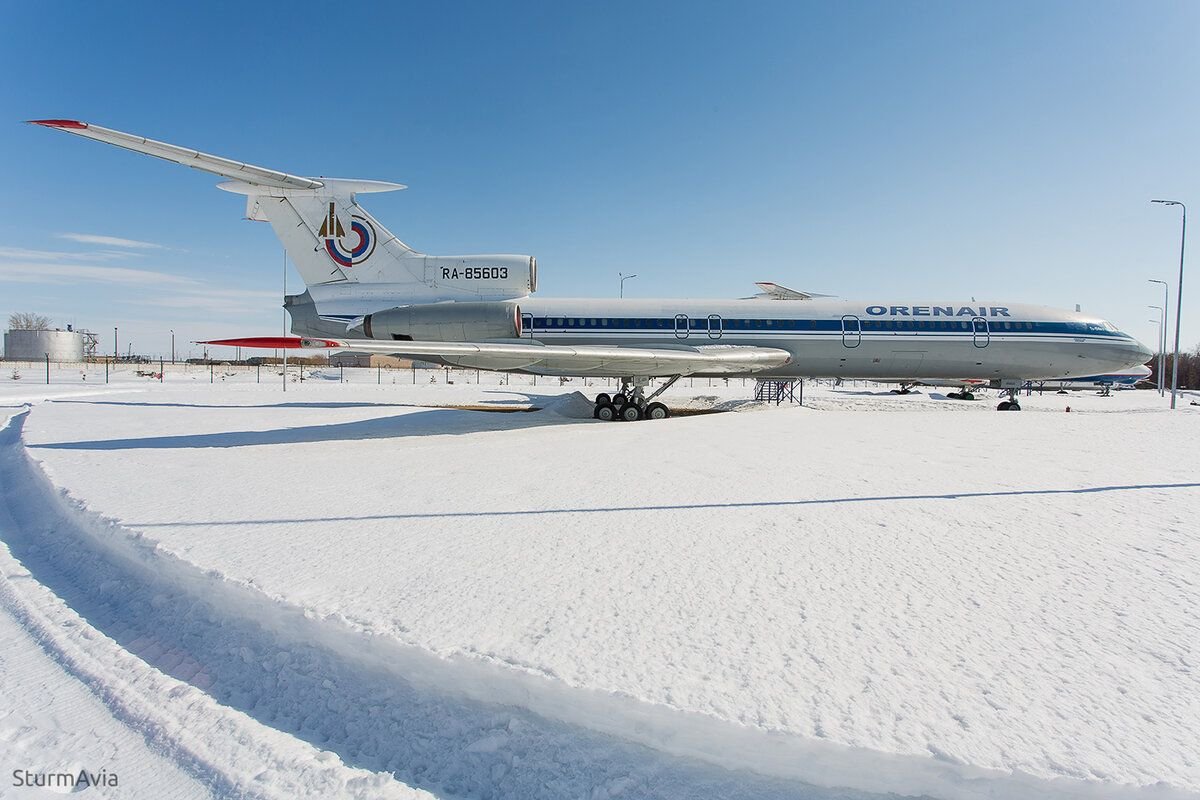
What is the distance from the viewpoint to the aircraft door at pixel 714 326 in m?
13.7

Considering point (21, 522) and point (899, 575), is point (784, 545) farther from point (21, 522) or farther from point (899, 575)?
point (21, 522)

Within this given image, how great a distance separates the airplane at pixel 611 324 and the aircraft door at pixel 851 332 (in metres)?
0.03

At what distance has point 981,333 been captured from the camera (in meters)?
14.1

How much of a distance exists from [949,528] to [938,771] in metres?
2.64

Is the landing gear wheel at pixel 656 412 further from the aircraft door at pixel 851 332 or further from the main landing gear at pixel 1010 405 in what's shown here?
the main landing gear at pixel 1010 405

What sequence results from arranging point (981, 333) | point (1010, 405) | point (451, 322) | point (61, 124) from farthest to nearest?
point (1010, 405), point (981, 333), point (451, 322), point (61, 124)

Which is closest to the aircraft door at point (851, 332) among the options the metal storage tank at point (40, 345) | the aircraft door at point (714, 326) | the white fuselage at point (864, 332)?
the white fuselage at point (864, 332)

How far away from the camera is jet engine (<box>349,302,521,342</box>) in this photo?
38.7 ft

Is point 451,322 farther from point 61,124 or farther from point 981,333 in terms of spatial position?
point 981,333

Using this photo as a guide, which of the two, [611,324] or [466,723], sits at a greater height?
[611,324]

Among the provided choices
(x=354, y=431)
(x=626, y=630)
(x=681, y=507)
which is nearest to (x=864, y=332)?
(x=681, y=507)

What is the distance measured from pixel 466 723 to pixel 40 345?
93835mm

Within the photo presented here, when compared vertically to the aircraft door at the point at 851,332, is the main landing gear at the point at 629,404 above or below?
below

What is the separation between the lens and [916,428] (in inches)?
412
